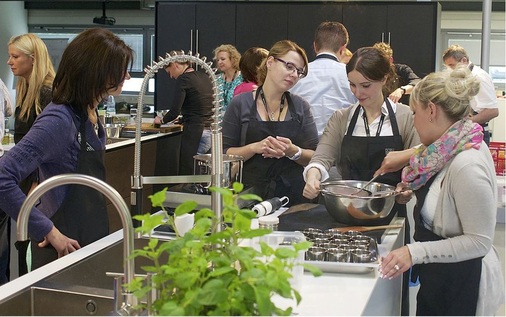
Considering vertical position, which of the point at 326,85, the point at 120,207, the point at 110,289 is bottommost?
the point at 110,289

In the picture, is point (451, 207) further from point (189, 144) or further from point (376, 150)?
point (189, 144)

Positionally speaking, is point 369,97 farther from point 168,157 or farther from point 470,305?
point 168,157

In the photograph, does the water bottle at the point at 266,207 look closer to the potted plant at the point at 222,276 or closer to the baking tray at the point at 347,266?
the baking tray at the point at 347,266

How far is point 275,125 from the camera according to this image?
3.07m

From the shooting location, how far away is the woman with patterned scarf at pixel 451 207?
78.3 inches

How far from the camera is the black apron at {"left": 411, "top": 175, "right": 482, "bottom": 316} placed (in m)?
2.17

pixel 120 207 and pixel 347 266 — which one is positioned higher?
pixel 120 207

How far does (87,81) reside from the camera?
2168mm

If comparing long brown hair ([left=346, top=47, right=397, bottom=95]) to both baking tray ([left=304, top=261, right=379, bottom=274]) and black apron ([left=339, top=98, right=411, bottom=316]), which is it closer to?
black apron ([left=339, top=98, right=411, bottom=316])

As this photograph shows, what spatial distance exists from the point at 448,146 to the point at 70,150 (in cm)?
114

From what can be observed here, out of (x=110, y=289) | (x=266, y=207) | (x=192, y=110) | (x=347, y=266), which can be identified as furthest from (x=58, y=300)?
(x=192, y=110)

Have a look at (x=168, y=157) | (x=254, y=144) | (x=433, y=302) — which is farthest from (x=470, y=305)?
(x=168, y=157)

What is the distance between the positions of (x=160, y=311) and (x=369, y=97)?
1.92 m

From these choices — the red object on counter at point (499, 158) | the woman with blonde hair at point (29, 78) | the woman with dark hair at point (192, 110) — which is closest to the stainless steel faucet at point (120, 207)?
the woman with blonde hair at point (29, 78)
